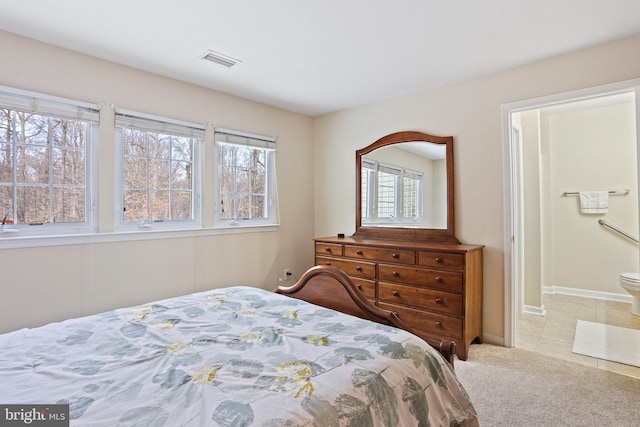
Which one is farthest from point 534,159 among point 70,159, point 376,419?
point 70,159

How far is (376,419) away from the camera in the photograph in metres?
1.03

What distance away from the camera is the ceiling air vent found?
104 inches

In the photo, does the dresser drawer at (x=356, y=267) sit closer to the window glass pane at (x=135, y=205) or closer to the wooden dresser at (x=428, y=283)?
the wooden dresser at (x=428, y=283)

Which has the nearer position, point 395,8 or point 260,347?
point 260,347

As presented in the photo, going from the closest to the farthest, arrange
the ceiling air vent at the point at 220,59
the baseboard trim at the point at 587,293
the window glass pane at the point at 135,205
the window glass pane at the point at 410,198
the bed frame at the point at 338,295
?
the bed frame at the point at 338,295 < the ceiling air vent at the point at 220,59 < the window glass pane at the point at 135,205 < the window glass pane at the point at 410,198 < the baseboard trim at the point at 587,293

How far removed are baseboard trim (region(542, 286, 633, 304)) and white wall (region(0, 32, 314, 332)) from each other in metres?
3.74

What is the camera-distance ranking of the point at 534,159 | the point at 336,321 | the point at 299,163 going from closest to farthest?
the point at 336,321, the point at 534,159, the point at 299,163

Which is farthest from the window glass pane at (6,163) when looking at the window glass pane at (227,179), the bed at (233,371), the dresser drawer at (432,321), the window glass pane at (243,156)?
the dresser drawer at (432,321)

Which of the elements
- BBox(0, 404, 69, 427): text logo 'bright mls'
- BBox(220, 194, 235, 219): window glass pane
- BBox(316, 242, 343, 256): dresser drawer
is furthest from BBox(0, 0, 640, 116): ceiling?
BBox(0, 404, 69, 427): text logo 'bright mls'

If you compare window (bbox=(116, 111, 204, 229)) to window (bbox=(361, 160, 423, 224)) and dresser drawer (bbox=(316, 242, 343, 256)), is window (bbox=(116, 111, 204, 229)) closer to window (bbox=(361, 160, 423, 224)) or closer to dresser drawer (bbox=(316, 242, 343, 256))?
dresser drawer (bbox=(316, 242, 343, 256))

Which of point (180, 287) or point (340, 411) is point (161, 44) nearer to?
point (180, 287)

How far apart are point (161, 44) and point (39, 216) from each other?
1.56 m

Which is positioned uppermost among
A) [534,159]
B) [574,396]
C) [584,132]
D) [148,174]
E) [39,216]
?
[584,132]

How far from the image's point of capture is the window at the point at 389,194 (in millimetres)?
3510
